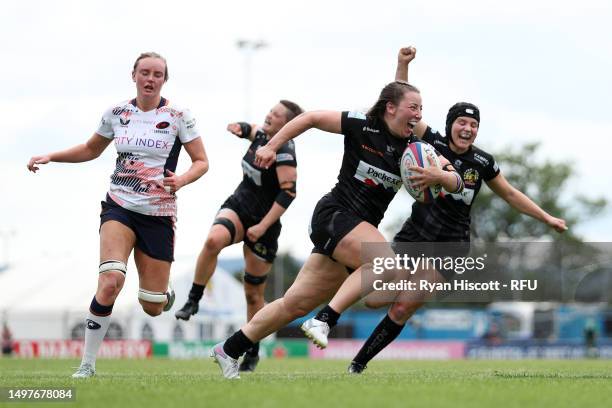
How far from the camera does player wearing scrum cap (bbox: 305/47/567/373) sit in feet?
31.2

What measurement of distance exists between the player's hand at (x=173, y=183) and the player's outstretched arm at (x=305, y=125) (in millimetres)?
1048

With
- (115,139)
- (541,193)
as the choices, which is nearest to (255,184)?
(115,139)

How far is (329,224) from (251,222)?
341cm

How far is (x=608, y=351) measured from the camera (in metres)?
35.1

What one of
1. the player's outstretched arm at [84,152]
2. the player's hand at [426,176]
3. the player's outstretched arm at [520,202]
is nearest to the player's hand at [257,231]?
the player's outstretched arm at [84,152]

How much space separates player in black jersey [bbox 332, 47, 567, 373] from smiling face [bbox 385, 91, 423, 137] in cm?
Answer: 104

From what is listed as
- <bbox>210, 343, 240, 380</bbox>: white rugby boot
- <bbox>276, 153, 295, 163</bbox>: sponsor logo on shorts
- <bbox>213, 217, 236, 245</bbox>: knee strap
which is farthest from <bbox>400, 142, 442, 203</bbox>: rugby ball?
<bbox>213, 217, 236, 245</bbox>: knee strap

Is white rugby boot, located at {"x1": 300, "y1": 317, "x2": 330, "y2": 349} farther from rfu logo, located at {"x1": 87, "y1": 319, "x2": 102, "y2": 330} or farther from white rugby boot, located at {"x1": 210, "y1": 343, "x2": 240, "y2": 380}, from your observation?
rfu logo, located at {"x1": 87, "y1": 319, "x2": 102, "y2": 330}

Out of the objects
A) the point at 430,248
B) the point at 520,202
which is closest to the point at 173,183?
the point at 430,248

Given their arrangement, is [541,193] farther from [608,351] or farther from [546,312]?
[608,351]

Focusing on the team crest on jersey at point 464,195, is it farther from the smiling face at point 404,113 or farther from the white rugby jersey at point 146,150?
the white rugby jersey at point 146,150

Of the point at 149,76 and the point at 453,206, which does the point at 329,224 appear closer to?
the point at 453,206

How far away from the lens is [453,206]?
31.9 feet

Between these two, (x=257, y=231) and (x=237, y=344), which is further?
(x=257, y=231)
